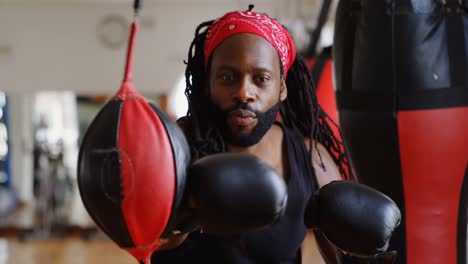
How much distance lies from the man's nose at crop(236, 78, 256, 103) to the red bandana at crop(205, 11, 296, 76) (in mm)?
87

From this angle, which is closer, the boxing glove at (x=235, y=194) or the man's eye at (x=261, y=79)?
the boxing glove at (x=235, y=194)

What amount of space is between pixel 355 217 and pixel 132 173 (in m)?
0.33

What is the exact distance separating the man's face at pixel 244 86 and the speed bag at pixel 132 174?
8.7 inches

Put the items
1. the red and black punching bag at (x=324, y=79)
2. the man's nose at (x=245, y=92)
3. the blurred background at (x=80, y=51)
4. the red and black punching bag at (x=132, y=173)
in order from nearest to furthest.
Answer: the red and black punching bag at (x=132, y=173) → the man's nose at (x=245, y=92) → the red and black punching bag at (x=324, y=79) → the blurred background at (x=80, y=51)

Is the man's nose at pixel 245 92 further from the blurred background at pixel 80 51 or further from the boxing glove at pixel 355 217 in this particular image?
the blurred background at pixel 80 51

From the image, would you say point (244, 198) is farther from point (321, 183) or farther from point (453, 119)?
point (453, 119)

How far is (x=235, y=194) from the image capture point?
0.77 meters

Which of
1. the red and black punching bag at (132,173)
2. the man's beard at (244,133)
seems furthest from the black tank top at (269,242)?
the red and black punching bag at (132,173)

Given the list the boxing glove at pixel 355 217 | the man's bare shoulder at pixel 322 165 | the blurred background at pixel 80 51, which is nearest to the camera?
the boxing glove at pixel 355 217

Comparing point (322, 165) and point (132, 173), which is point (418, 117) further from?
point (132, 173)

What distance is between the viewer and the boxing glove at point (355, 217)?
88 centimetres

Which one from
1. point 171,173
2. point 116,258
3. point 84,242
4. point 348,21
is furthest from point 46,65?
point 171,173

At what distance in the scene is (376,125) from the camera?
1.24m

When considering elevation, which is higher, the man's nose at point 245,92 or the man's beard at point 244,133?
the man's nose at point 245,92
